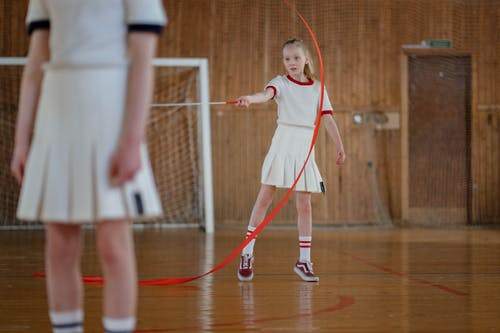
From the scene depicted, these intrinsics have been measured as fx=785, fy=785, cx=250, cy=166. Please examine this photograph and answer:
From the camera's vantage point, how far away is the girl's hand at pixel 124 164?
1577 millimetres

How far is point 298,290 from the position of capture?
373 centimetres

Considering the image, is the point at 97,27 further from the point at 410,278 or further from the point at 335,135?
the point at 410,278

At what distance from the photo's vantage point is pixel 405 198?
9.58 metres

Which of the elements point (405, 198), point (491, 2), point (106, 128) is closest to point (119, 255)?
point (106, 128)

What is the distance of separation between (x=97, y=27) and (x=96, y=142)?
0.26 metres

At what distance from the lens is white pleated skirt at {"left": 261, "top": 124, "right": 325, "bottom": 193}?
4.05m

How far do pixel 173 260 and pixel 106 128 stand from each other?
148 inches

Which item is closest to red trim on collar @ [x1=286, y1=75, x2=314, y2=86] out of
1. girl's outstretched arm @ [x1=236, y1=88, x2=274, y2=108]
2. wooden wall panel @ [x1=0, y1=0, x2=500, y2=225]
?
girl's outstretched arm @ [x1=236, y1=88, x2=274, y2=108]

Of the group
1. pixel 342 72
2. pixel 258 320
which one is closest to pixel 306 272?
pixel 258 320

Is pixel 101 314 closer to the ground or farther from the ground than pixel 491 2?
closer to the ground

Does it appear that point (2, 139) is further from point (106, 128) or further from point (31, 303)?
point (106, 128)

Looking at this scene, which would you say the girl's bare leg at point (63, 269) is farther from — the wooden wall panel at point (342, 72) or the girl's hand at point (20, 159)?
the wooden wall panel at point (342, 72)

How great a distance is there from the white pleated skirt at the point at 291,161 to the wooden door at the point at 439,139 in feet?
18.8

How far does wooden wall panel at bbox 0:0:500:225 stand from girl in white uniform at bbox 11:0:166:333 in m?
7.54
